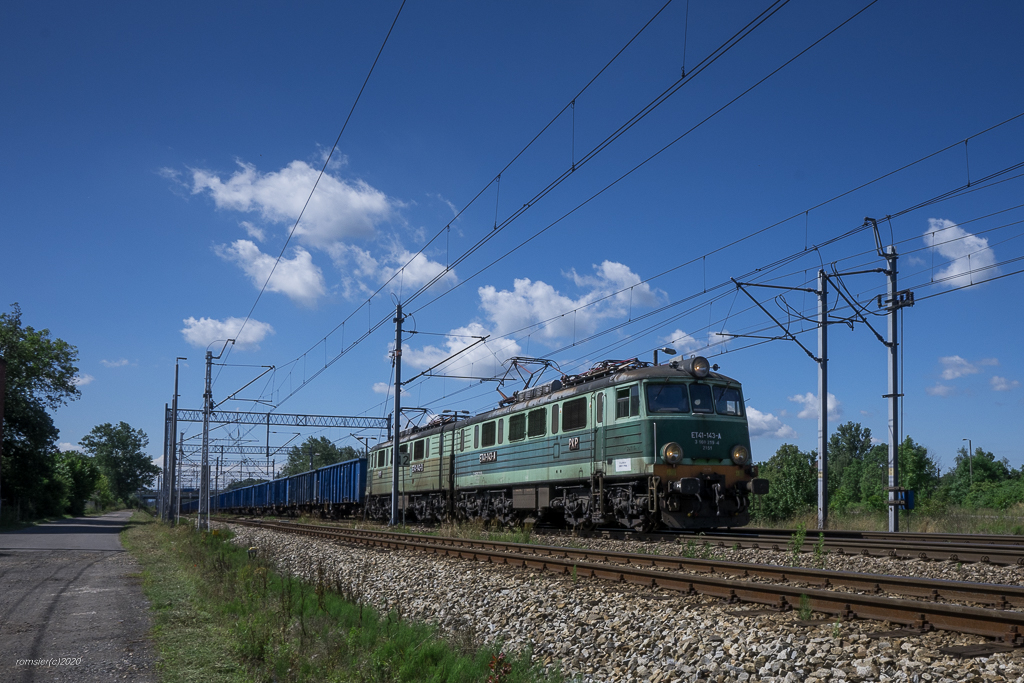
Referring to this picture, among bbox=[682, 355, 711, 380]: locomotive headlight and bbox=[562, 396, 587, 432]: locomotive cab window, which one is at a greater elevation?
bbox=[682, 355, 711, 380]: locomotive headlight

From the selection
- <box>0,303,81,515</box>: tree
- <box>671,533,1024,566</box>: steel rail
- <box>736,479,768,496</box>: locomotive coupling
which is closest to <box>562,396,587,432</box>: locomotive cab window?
<box>736,479,768,496</box>: locomotive coupling

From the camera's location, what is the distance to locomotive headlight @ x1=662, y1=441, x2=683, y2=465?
1542 cm

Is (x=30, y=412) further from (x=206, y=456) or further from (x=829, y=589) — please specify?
(x=829, y=589)

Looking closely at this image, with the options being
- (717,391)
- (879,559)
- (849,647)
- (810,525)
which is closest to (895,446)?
(810,525)

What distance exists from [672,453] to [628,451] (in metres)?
0.98

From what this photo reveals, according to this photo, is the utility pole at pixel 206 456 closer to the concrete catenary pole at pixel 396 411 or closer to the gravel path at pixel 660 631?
the concrete catenary pole at pixel 396 411

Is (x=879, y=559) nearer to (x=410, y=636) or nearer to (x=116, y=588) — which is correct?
(x=410, y=636)

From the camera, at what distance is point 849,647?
5.92 metres

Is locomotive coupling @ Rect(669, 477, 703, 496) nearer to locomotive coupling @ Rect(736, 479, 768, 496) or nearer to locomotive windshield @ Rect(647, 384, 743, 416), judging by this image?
locomotive coupling @ Rect(736, 479, 768, 496)

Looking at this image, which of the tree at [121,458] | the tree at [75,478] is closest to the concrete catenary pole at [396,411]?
the tree at [75,478]

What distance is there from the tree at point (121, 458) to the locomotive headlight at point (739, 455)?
12983 cm

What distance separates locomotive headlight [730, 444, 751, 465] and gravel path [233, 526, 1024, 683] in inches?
134

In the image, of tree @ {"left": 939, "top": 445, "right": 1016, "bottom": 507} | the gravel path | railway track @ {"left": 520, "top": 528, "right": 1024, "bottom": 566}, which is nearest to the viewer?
the gravel path

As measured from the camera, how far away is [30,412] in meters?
48.2
